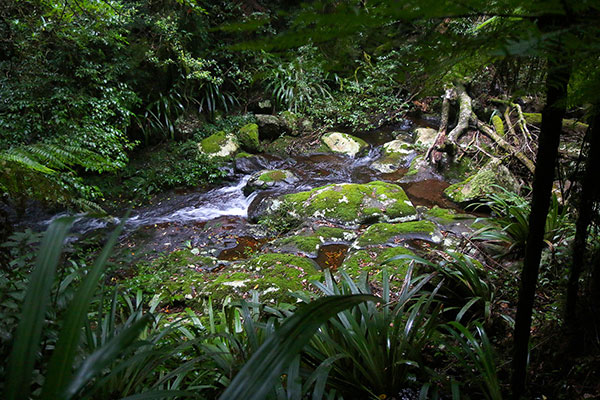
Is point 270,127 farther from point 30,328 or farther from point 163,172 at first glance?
point 30,328

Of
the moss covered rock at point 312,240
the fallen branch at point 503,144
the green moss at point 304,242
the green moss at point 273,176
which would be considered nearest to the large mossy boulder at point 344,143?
the green moss at point 273,176

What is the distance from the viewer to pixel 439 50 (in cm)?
67

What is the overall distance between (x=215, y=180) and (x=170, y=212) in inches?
51.9

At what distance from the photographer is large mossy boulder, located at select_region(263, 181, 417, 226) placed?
4.26 metres

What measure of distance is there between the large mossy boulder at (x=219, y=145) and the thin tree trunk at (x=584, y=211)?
6.45 metres

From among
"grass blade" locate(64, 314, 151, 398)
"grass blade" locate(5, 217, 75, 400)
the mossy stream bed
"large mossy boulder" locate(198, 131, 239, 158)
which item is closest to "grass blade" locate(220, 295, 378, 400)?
"grass blade" locate(64, 314, 151, 398)

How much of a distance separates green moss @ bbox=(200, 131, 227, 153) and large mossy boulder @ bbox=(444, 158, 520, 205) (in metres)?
4.93

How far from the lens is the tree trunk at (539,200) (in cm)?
77

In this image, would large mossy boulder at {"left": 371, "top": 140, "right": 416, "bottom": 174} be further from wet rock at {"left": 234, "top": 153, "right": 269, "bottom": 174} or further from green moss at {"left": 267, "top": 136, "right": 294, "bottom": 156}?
wet rock at {"left": 234, "top": 153, "right": 269, "bottom": 174}

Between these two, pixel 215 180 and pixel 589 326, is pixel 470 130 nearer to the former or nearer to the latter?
pixel 215 180

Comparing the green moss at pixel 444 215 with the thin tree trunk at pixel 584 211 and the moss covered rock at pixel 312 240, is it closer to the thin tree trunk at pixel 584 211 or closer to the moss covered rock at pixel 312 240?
the moss covered rock at pixel 312 240

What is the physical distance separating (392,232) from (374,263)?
0.83m

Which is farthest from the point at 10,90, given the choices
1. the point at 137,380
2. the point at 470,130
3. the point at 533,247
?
the point at 470,130

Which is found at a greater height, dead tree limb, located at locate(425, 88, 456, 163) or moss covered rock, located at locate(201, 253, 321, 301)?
dead tree limb, located at locate(425, 88, 456, 163)
